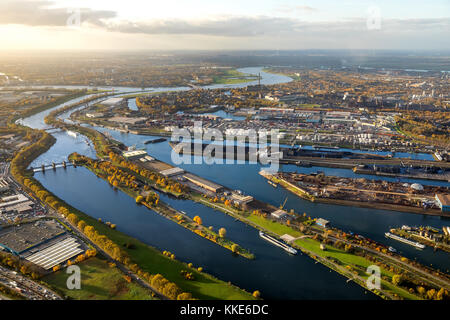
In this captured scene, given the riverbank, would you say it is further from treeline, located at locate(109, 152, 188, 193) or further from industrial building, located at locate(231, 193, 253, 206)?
treeline, located at locate(109, 152, 188, 193)

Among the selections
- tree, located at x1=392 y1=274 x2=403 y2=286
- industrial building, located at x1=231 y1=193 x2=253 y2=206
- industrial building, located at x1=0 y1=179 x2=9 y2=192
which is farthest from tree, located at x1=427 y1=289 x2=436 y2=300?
industrial building, located at x1=0 y1=179 x2=9 y2=192

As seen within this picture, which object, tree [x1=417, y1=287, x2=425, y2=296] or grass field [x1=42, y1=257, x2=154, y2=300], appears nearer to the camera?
grass field [x1=42, y1=257, x2=154, y2=300]

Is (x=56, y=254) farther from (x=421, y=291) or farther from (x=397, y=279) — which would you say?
(x=421, y=291)

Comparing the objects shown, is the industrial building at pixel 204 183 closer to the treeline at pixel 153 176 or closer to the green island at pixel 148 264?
the treeline at pixel 153 176

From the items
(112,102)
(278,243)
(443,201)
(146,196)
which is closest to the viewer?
(278,243)

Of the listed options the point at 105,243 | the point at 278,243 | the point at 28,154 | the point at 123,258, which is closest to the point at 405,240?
the point at 278,243

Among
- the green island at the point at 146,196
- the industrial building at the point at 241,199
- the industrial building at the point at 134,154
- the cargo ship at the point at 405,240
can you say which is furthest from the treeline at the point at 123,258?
the cargo ship at the point at 405,240

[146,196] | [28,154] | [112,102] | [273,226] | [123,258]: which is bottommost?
[123,258]

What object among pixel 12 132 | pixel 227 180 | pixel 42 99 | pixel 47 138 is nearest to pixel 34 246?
pixel 227 180
